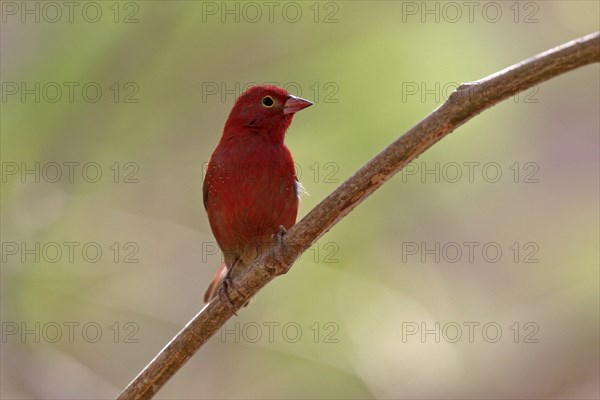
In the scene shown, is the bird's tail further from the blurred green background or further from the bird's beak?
the bird's beak

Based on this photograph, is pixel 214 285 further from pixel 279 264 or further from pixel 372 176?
pixel 372 176

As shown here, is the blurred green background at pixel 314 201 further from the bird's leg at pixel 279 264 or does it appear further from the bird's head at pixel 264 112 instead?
the bird's leg at pixel 279 264

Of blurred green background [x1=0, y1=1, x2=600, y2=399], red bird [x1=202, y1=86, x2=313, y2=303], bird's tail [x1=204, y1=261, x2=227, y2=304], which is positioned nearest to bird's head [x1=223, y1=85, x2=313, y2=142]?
red bird [x1=202, y1=86, x2=313, y2=303]

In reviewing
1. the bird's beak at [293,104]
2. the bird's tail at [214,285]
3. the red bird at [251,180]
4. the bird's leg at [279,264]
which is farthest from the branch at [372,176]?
the bird's beak at [293,104]

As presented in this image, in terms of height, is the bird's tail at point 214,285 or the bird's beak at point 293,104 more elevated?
the bird's beak at point 293,104

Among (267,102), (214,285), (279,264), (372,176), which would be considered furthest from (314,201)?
(372,176)

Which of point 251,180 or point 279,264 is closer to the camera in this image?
point 279,264

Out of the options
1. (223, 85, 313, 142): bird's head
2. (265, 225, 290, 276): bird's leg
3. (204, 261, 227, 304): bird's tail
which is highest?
(223, 85, 313, 142): bird's head

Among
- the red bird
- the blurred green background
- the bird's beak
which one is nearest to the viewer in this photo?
the blurred green background
